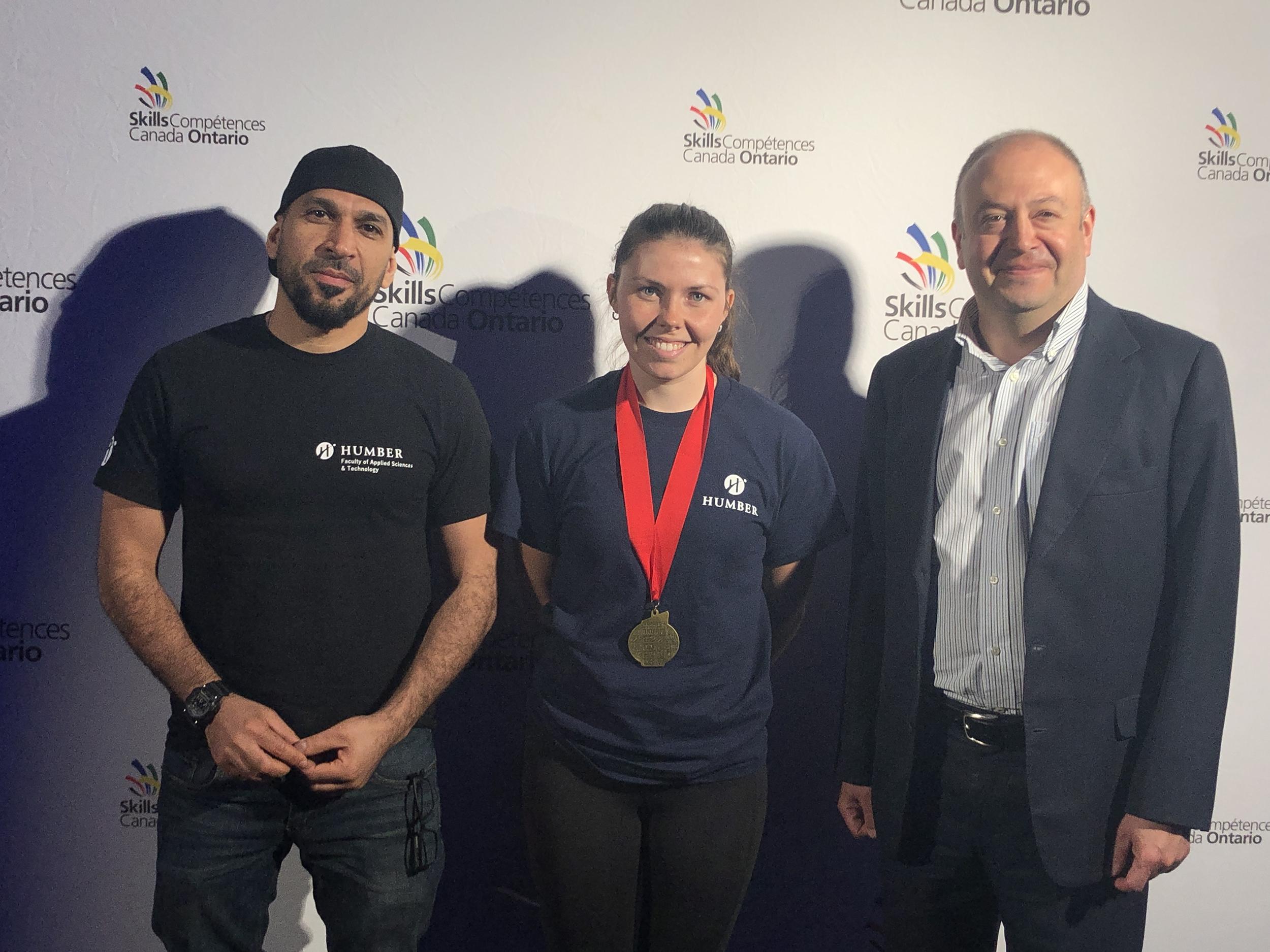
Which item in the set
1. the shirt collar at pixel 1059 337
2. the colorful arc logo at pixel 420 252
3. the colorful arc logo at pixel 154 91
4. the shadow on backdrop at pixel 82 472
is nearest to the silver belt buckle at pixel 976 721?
the shirt collar at pixel 1059 337

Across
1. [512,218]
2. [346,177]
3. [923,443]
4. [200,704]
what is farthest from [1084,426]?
[200,704]

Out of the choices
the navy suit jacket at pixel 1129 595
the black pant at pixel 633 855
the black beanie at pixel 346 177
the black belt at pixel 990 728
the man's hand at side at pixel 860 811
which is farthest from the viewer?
the man's hand at side at pixel 860 811

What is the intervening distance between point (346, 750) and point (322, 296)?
1049mm

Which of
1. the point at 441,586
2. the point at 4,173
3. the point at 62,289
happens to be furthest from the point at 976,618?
the point at 4,173

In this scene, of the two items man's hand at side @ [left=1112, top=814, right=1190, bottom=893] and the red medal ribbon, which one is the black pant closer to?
the red medal ribbon

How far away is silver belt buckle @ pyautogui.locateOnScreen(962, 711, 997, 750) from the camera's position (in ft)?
5.83

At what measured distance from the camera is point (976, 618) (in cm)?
178

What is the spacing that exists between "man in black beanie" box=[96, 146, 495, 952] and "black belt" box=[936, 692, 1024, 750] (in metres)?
1.16

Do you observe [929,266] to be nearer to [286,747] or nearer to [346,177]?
[346,177]

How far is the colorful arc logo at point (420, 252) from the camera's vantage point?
Answer: 2.45 meters

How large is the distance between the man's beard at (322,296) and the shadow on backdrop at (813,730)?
1167mm

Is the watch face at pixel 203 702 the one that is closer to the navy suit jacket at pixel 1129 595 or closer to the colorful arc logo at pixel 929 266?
the navy suit jacket at pixel 1129 595

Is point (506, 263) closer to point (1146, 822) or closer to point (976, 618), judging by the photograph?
point (976, 618)

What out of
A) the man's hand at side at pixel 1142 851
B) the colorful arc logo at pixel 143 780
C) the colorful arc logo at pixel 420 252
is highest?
the colorful arc logo at pixel 420 252
